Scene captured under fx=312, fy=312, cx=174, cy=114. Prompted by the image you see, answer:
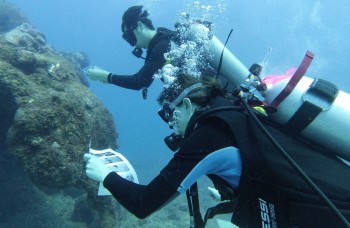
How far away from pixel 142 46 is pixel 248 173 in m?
3.83

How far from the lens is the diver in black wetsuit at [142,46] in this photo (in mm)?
4969

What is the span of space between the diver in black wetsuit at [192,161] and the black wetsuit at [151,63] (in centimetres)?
227

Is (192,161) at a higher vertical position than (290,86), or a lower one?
lower

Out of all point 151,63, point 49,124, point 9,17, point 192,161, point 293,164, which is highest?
point 293,164

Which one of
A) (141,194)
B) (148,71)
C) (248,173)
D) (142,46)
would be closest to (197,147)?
(248,173)

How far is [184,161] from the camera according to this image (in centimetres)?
225

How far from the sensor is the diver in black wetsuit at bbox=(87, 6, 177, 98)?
4.97 metres

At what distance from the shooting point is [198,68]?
4.59 m

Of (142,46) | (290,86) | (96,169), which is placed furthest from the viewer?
(142,46)

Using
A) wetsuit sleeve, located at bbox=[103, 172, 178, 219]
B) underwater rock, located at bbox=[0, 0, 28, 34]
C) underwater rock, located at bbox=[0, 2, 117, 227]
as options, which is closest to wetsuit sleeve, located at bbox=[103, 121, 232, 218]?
wetsuit sleeve, located at bbox=[103, 172, 178, 219]

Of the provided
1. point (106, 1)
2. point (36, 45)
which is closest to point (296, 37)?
point (36, 45)

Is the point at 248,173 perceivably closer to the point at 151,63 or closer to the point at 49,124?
the point at 151,63

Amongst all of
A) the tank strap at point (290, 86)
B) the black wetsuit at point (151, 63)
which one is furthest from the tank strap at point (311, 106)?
the black wetsuit at point (151, 63)

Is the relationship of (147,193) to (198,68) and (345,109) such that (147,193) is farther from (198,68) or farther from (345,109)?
(198,68)
